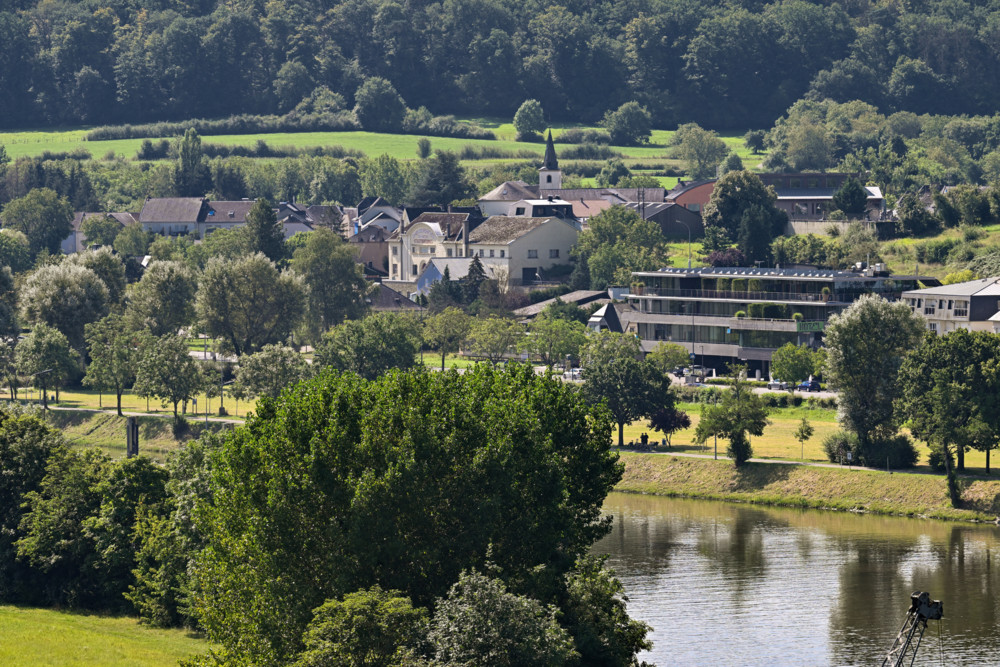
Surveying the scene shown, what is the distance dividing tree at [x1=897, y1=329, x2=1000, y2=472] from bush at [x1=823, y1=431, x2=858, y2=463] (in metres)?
3.68

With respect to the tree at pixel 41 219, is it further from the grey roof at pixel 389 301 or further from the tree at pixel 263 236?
the grey roof at pixel 389 301

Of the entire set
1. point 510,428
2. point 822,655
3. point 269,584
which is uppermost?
point 510,428

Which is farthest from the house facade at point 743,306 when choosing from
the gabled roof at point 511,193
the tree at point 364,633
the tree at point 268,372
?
the tree at point 364,633

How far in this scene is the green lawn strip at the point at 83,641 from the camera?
163 feet

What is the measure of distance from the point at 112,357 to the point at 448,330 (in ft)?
89.8

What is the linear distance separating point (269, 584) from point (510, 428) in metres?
8.15

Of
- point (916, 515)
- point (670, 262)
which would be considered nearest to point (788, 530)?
point (916, 515)

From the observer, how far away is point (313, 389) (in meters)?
50.2

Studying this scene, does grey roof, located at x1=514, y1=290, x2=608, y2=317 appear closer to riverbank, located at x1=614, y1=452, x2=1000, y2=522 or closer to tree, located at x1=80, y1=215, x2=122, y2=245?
riverbank, located at x1=614, y1=452, x2=1000, y2=522

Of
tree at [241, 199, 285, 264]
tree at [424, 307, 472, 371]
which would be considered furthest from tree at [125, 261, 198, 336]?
tree at [241, 199, 285, 264]

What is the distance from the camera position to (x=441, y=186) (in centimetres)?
19225

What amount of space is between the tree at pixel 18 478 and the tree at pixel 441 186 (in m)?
125

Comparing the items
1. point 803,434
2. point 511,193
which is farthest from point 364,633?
point 511,193

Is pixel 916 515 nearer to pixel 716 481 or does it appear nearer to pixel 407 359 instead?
pixel 716 481
